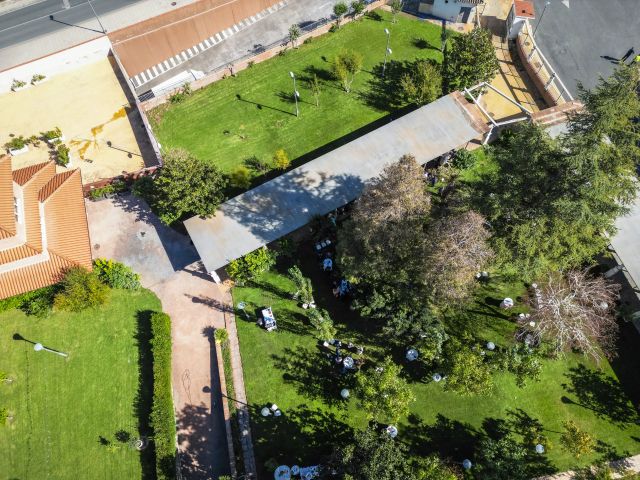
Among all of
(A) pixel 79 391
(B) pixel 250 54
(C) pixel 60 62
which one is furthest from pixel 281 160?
(C) pixel 60 62

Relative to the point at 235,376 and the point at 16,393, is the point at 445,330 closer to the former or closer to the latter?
the point at 235,376

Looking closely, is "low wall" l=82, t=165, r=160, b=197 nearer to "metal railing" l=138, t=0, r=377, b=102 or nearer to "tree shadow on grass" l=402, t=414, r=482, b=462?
"metal railing" l=138, t=0, r=377, b=102

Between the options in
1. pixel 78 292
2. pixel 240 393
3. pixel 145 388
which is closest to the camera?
pixel 240 393

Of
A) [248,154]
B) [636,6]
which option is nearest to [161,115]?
[248,154]

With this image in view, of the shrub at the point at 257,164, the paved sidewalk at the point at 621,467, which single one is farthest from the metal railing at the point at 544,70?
the paved sidewalk at the point at 621,467

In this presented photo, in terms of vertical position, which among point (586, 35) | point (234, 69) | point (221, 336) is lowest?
point (221, 336)

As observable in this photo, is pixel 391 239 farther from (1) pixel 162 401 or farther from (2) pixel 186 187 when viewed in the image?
(1) pixel 162 401
